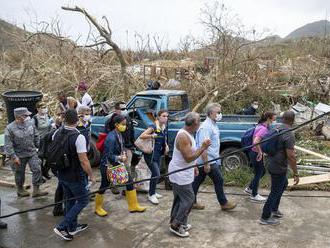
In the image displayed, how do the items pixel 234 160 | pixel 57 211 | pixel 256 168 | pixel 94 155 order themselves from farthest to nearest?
pixel 94 155
pixel 234 160
pixel 256 168
pixel 57 211

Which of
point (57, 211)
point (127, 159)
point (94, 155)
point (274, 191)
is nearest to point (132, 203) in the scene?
point (127, 159)

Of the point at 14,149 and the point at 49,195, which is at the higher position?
the point at 14,149

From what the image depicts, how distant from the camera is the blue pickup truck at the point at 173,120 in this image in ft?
26.6

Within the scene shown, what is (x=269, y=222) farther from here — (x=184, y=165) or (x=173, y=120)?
(x=173, y=120)

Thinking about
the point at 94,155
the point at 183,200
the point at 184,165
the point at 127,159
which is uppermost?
the point at 184,165

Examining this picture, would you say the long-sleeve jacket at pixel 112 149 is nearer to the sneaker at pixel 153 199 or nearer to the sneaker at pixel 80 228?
the sneaker at pixel 80 228

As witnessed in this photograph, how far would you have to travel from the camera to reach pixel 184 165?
210 inches

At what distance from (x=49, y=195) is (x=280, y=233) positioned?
419 centimetres

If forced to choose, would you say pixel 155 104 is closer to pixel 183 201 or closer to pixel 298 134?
pixel 183 201

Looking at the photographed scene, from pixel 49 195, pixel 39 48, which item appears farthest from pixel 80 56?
pixel 49 195

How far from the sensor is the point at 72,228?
5.66 m

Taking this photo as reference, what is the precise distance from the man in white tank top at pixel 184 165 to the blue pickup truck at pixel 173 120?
2790mm

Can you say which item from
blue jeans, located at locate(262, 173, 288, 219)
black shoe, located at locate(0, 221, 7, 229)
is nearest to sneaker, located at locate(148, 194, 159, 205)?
blue jeans, located at locate(262, 173, 288, 219)

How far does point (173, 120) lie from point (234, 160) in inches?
60.7
